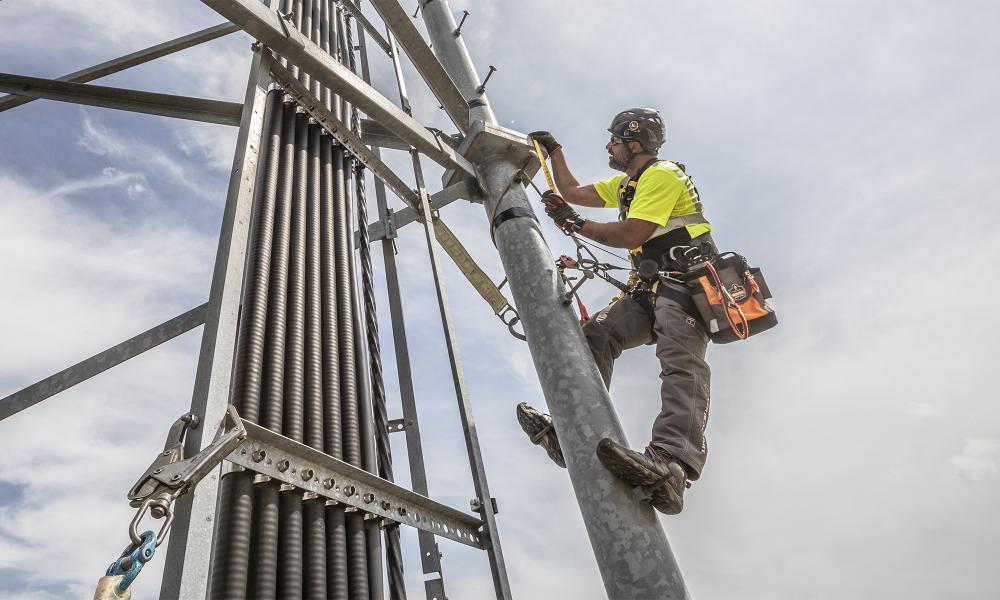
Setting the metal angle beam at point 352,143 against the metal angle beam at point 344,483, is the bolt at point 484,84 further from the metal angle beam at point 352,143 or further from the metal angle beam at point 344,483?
the metal angle beam at point 344,483

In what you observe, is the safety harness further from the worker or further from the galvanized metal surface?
the galvanized metal surface

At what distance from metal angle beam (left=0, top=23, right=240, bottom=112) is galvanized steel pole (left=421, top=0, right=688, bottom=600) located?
2384 mm

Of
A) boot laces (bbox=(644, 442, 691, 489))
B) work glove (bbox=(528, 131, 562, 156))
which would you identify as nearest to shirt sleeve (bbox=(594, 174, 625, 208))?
work glove (bbox=(528, 131, 562, 156))

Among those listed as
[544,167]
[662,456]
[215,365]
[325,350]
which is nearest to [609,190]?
[544,167]

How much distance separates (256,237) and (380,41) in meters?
3.86

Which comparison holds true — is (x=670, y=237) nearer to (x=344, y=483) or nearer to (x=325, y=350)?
(x=325, y=350)

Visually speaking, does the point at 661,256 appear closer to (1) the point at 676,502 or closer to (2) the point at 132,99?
(1) the point at 676,502

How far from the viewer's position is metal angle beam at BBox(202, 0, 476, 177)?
332cm

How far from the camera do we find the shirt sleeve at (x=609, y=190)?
575 centimetres

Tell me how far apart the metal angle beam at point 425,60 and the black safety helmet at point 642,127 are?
1318 millimetres

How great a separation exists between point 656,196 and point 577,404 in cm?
186

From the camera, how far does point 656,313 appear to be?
4.34 m

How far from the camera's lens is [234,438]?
213 centimetres

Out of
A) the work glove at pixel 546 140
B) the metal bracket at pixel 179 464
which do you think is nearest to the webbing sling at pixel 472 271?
the work glove at pixel 546 140
